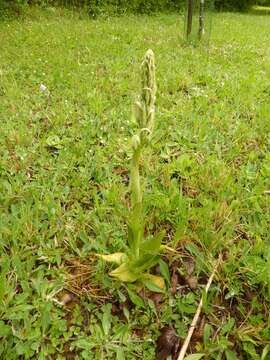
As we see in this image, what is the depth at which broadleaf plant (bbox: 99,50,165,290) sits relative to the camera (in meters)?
1.46

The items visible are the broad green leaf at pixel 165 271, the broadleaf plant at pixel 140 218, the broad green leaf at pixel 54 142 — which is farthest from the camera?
the broad green leaf at pixel 54 142

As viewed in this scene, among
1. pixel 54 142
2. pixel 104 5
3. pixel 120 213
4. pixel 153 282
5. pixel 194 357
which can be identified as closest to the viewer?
pixel 194 357

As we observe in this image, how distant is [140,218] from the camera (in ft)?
5.52

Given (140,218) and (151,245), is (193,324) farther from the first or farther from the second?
Result: (140,218)

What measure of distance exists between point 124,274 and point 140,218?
0.30 m

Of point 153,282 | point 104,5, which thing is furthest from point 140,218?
point 104,5

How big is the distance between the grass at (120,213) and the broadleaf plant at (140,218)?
94 mm

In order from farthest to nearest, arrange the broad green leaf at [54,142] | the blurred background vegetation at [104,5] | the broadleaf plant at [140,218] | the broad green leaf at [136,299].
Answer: the blurred background vegetation at [104,5]
the broad green leaf at [54,142]
the broad green leaf at [136,299]
the broadleaf plant at [140,218]

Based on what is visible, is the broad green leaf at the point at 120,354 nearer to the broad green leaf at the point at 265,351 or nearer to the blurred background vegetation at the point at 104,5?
the broad green leaf at the point at 265,351

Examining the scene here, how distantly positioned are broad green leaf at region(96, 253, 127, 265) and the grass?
0.31ft

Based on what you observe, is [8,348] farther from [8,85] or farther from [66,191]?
[8,85]

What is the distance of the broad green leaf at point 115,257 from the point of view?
179 cm

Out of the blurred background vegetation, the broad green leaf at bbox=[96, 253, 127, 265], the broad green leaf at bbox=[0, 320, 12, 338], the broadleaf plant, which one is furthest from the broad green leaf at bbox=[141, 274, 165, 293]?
the blurred background vegetation

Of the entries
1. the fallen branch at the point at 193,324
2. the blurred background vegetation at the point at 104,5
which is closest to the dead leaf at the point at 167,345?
the fallen branch at the point at 193,324
